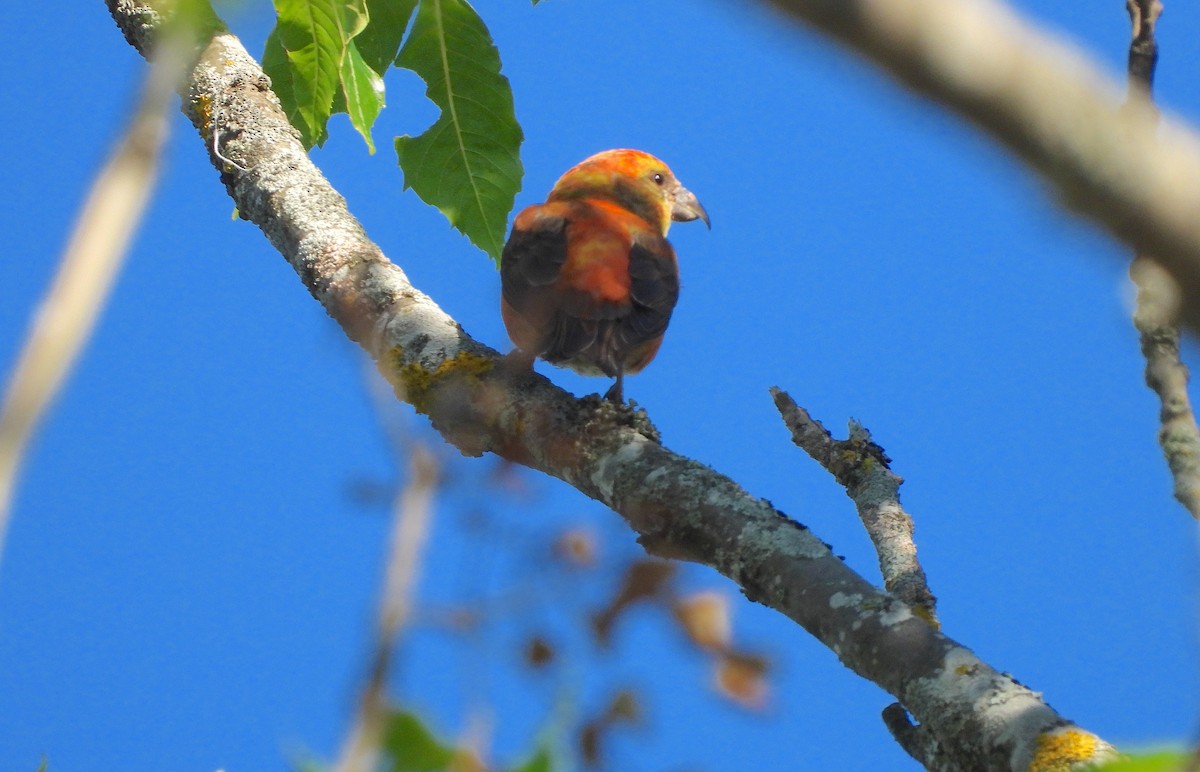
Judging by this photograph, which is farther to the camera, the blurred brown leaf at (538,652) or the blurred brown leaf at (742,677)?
the blurred brown leaf at (742,677)

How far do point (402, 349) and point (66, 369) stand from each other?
2.94m

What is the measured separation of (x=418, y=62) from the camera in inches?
176

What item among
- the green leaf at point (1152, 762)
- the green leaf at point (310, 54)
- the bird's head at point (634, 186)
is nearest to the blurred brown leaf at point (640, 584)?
the green leaf at point (1152, 762)

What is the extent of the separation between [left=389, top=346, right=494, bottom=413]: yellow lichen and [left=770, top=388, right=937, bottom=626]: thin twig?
1.37 m

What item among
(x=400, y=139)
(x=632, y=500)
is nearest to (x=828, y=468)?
(x=632, y=500)

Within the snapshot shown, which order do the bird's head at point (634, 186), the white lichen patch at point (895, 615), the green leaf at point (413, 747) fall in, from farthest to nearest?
the bird's head at point (634, 186) < the white lichen patch at point (895, 615) < the green leaf at point (413, 747)

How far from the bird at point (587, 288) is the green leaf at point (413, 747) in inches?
132

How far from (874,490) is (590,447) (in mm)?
1312

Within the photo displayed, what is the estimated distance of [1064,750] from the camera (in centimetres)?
206

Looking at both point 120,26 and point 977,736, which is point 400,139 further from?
point 977,736

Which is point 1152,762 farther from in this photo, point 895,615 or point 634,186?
point 634,186

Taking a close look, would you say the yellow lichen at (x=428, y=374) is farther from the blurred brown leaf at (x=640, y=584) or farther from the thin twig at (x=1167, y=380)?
the thin twig at (x=1167, y=380)

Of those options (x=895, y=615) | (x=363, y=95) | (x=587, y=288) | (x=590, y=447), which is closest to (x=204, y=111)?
(x=363, y=95)

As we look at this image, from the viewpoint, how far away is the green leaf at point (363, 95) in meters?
4.43
